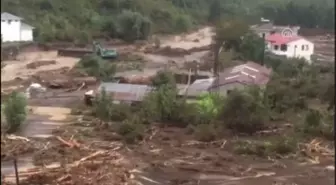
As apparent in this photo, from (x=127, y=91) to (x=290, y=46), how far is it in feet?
14.6

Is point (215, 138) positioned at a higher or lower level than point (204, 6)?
lower

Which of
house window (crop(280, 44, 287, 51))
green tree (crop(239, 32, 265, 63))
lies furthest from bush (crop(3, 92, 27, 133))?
house window (crop(280, 44, 287, 51))

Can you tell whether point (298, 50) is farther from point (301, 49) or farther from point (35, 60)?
point (35, 60)

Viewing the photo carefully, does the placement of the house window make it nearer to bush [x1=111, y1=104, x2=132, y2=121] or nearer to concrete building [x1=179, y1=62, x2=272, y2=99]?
concrete building [x1=179, y1=62, x2=272, y2=99]

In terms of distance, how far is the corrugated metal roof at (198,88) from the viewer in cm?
866

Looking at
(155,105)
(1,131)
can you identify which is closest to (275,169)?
(155,105)

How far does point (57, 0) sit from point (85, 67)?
2.19 metres

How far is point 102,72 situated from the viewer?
1141cm

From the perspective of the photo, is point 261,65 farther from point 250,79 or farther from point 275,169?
point 275,169

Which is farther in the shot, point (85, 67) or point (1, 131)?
point (85, 67)

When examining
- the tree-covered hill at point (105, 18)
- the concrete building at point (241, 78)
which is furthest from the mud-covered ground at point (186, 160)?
the tree-covered hill at point (105, 18)

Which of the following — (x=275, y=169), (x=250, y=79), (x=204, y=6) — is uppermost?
(x=204, y=6)

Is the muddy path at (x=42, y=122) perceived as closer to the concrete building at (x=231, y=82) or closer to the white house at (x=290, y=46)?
the concrete building at (x=231, y=82)

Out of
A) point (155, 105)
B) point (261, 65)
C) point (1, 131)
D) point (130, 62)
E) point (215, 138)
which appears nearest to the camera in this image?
point (1, 131)
